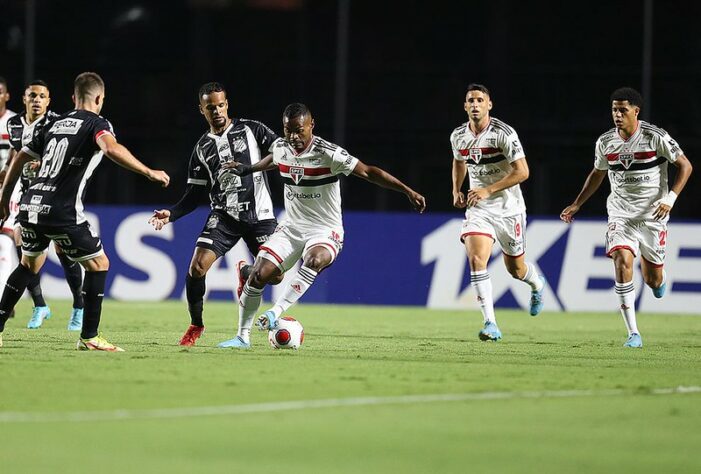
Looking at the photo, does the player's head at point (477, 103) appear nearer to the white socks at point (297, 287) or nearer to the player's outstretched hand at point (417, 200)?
the player's outstretched hand at point (417, 200)

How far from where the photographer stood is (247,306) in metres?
11.2

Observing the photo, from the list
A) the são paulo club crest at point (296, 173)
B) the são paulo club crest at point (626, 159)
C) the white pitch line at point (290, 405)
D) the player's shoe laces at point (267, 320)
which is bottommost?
the player's shoe laces at point (267, 320)

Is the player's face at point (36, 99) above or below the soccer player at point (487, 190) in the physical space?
above

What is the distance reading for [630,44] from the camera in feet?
86.8

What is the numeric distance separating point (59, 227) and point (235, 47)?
1687cm

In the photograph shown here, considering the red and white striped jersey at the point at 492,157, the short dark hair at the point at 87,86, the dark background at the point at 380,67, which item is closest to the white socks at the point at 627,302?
the red and white striped jersey at the point at 492,157

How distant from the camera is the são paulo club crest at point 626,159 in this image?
12664 mm

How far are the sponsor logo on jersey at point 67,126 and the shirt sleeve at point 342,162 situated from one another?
2.13 metres

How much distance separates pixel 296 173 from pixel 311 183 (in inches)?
5.9

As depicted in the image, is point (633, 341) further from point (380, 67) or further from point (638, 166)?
point (380, 67)

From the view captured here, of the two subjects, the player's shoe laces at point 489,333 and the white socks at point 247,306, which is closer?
the white socks at point 247,306

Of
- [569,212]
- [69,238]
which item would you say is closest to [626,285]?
[569,212]

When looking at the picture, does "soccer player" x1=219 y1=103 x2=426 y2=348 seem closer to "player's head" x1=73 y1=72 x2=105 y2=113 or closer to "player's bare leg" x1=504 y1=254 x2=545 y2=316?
"player's head" x1=73 y1=72 x2=105 y2=113

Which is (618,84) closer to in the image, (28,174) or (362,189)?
(362,189)
